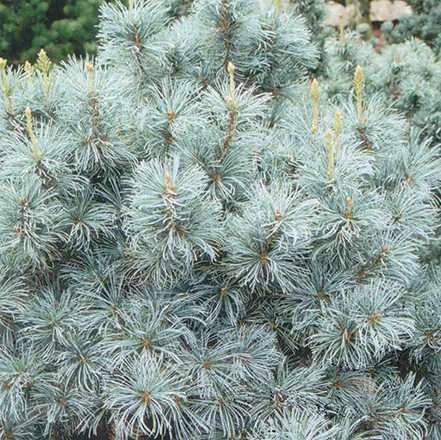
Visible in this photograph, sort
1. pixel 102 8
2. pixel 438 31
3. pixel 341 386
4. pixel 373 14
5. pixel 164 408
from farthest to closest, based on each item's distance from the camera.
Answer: pixel 373 14, pixel 438 31, pixel 102 8, pixel 341 386, pixel 164 408

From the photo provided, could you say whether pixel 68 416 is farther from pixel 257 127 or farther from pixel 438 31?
pixel 438 31

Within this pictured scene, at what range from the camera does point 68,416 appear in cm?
155

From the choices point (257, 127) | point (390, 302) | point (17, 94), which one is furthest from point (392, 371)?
point (17, 94)

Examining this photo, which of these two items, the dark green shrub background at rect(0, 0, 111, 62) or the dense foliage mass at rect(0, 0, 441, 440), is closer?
the dense foliage mass at rect(0, 0, 441, 440)

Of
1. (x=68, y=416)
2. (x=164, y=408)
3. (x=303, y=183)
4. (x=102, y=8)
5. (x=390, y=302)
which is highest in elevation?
(x=102, y=8)

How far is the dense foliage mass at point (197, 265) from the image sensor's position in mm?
1441

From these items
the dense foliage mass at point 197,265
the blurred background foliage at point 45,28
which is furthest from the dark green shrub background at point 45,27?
the dense foliage mass at point 197,265

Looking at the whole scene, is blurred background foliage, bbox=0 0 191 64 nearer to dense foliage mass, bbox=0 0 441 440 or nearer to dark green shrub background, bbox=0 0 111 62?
dark green shrub background, bbox=0 0 111 62

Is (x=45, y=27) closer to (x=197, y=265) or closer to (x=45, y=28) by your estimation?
(x=45, y=28)

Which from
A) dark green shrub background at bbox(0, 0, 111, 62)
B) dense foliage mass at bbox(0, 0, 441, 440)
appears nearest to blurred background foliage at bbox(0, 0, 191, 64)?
dark green shrub background at bbox(0, 0, 111, 62)

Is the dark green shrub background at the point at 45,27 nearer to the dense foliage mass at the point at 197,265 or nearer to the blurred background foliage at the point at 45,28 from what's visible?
the blurred background foliage at the point at 45,28

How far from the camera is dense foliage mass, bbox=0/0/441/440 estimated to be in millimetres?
1441

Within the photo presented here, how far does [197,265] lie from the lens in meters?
1.60

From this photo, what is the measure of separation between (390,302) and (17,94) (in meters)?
1.12
